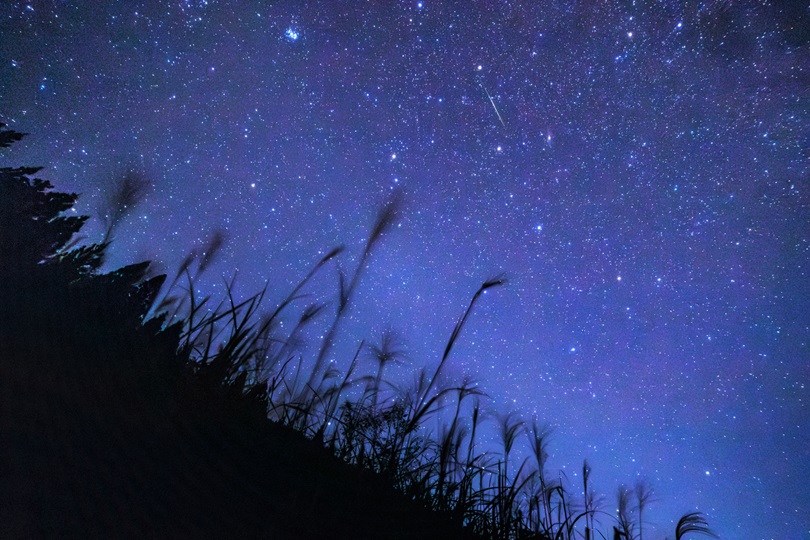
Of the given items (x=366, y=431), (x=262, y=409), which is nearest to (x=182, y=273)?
(x=262, y=409)

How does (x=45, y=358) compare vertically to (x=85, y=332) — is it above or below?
below

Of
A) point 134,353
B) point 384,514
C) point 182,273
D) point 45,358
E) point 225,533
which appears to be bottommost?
point 225,533

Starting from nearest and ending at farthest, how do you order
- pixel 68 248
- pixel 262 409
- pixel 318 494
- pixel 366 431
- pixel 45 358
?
1. pixel 45 358
2. pixel 318 494
3. pixel 68 248
4. pixel 262 409
5. pixel 366 431

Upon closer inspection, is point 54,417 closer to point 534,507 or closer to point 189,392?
point 189,392

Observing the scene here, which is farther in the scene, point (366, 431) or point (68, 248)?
point (366, 431)

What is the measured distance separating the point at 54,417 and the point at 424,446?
87.5 inches

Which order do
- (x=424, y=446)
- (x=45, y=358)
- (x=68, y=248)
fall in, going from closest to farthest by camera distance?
(x=45, y=358), (x=68, y=248), (x=424, y=446)

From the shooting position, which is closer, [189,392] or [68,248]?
[189,392]

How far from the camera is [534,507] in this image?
2365 mm

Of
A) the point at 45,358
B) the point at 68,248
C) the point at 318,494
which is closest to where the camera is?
the point at 45,358

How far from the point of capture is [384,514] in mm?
1460

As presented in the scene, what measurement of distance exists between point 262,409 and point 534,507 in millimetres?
1818

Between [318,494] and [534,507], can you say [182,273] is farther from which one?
[534,507]

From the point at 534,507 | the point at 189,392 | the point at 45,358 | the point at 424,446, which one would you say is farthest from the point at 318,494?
the point at 534,507
